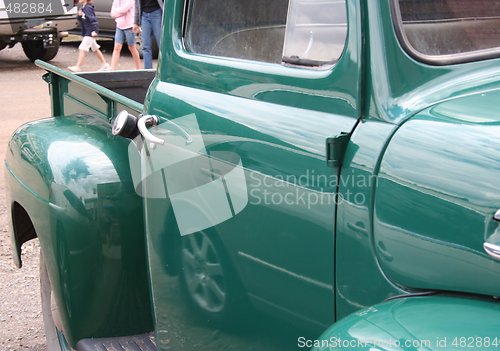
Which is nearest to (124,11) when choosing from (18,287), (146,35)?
(146,35)

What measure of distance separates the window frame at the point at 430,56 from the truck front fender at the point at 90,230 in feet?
3.70

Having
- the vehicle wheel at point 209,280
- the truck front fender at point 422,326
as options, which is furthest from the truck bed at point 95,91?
the truck front fender at point 422,326

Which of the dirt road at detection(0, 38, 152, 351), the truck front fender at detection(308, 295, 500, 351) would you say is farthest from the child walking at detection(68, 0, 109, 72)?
the truck front fender at detection(308, 295, 500, 351)

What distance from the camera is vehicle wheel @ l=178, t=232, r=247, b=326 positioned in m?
1.88

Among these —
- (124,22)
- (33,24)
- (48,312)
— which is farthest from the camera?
(33,24)

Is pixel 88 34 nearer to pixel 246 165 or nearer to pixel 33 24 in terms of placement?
pixel 33 24

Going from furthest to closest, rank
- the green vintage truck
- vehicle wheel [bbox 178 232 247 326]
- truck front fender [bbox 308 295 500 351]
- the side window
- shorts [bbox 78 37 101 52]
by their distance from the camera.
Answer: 1. shorts [bbox 78 37 101 52]
2. vehicle wheel [bbox 178 232 247 326]
3. the side window
4. the green vintage truck
5. truck front fender [bbox 308 295 500 351]

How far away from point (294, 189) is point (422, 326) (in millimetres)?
488

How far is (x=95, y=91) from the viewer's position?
8.93 ft

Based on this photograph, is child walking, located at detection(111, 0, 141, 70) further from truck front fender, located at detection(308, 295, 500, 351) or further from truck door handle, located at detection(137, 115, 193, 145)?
truck front fender, located at detection(308, 295, 500, 351)

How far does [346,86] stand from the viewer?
1603 mm

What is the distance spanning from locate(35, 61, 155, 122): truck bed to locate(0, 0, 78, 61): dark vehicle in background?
8.53 meters

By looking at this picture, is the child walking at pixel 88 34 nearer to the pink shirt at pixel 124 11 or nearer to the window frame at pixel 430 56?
the pink shirt at pixel 124 11

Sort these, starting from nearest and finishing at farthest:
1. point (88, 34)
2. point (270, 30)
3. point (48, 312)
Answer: point (270, 30)
point (48, 312)
point (88, 34)
